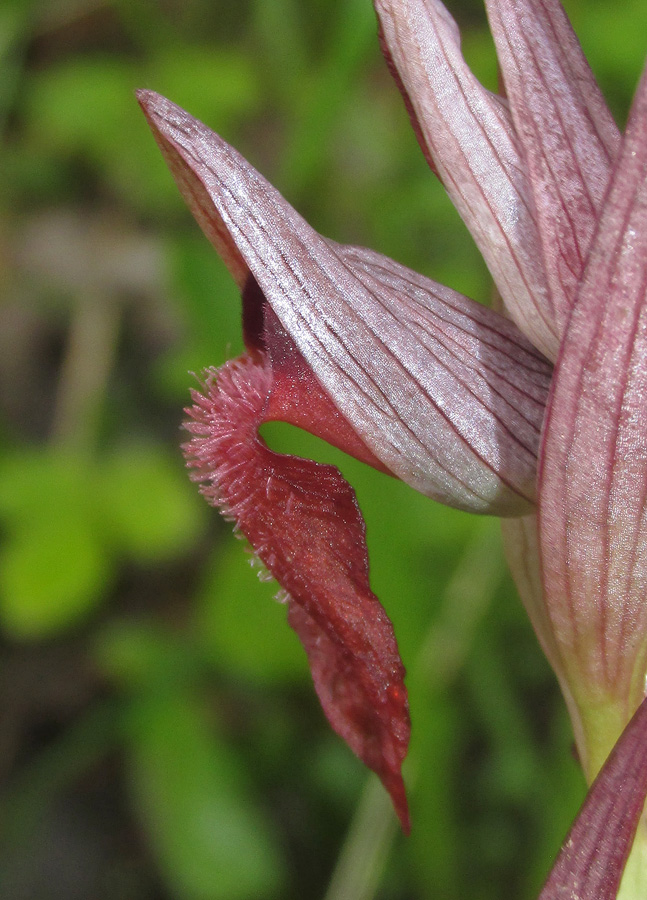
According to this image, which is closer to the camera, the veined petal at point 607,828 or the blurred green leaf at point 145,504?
the veined petal at point 607,828

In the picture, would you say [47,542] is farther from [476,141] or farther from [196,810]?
[476,141]

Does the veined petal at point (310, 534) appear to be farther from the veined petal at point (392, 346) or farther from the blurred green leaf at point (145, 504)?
the blurred green leaf at point (145, 504)

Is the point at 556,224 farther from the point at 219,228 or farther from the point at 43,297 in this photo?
the point at 43,297

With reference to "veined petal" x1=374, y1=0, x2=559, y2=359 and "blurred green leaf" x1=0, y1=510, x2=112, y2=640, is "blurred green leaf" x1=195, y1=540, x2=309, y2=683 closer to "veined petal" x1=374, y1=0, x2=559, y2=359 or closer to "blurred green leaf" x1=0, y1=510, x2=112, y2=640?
"blurred green leaf" x1=0, y1=510, x2=112, y2=640

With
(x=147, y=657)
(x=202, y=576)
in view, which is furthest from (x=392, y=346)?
(x=202, y=576)

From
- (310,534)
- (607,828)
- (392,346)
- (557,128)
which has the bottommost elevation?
(607,828)

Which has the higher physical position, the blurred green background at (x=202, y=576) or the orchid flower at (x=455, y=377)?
the orchid flower at (x=455, y=377)

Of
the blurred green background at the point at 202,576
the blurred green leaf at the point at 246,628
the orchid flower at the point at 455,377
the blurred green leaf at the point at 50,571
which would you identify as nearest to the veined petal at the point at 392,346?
the orchid flower at the point at 455,377
